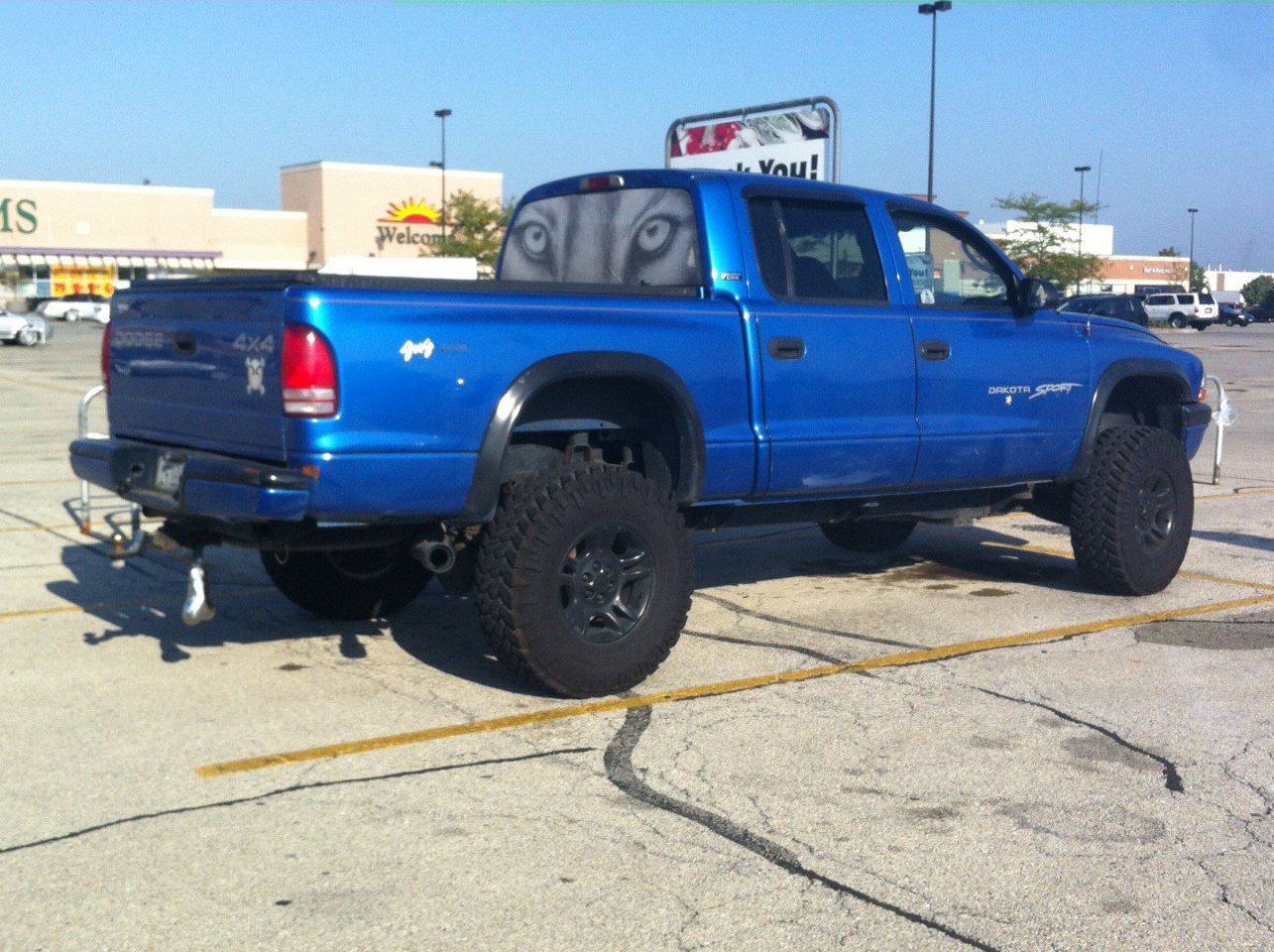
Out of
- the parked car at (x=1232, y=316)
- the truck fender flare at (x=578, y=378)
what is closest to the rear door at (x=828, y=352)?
the truck fender flare at (x=578, y=378)

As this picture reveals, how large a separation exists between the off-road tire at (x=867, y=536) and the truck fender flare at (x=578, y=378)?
3.20 m

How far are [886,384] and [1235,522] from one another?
5.00 m

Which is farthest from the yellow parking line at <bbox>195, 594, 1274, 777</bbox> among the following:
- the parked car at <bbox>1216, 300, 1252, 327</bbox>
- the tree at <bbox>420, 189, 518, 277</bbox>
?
the parked car at <bbox>1216, 300, 1252, 327</bbox>

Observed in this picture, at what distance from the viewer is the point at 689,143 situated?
14.3 metres

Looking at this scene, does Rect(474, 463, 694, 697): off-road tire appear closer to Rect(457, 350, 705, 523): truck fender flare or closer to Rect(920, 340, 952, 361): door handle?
Rect(457, 350, 705, 523): truck fender flare

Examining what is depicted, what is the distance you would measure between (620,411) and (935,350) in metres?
1.73

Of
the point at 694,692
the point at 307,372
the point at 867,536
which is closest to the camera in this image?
the point at 307,372

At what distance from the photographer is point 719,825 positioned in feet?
14.8

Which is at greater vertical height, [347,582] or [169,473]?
[169,473]

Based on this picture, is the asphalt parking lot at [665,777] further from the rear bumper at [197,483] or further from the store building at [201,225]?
the store building at [201,225]

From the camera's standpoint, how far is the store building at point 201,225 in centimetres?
7281

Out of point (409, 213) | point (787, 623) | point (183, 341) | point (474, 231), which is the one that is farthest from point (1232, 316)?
point (183, 341)

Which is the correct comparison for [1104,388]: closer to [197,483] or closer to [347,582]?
[347,582]

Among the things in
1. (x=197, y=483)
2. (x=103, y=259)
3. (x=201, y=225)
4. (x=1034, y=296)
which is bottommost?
(x=197, y=483)
